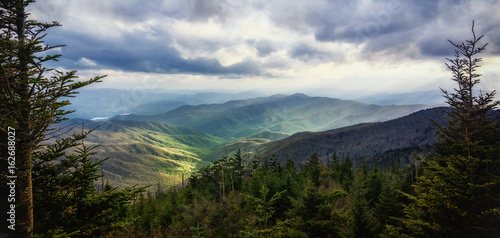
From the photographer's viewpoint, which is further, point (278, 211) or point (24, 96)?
point (278, 211)

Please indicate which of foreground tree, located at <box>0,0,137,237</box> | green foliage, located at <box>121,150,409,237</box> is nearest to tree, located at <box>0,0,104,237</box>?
foreground tree, located at <box>0,0,137,237</box>

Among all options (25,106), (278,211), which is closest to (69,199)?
(25,106)

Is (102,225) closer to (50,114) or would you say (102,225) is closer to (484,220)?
(50,114)

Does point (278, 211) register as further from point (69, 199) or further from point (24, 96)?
point (24, 96)

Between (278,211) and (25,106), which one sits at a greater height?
(25,106)

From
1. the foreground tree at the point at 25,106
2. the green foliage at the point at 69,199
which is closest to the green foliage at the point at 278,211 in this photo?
the green foliage at the point at 69,199

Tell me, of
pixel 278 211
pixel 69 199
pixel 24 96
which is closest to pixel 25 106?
pixel 24 96

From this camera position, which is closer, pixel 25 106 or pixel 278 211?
pixel 25 106

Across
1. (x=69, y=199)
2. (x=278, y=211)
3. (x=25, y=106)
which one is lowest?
(x=278, y=211)

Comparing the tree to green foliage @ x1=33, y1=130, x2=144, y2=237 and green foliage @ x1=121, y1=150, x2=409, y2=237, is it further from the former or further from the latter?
green foliage @ x1=121, y1=150, x2=409, y2=237

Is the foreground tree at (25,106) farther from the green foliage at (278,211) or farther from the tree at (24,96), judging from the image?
the green foliage at (278,211)

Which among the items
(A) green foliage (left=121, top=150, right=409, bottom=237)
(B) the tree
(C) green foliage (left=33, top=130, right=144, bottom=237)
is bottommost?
(A) green foliage (left=121, top=150, right=409, bottom=237)
